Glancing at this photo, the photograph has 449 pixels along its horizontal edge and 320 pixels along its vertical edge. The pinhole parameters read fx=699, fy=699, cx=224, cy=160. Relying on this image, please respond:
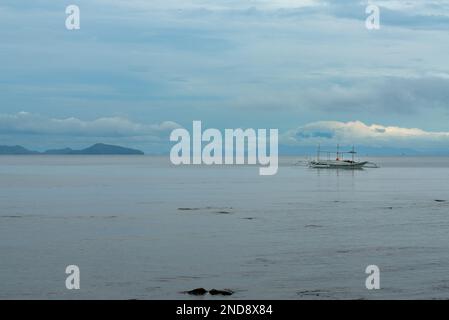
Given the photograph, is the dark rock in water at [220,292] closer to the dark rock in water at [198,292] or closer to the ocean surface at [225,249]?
the dark rock in water at [198,292]

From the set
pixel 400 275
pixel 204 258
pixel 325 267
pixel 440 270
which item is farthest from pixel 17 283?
pixel 440 270

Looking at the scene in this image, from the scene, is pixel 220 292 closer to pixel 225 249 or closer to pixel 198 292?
pixel 198 292

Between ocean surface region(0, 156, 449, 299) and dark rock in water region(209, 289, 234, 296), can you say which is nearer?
dark rock in water region(209, 289, 234, 296)

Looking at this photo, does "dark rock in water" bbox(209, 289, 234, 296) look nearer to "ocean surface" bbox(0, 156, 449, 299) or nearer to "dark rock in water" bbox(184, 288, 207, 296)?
"dark rock in water" bbox(184, 288, 207, 296)

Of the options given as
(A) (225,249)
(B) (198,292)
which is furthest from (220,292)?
(A) (225,249)

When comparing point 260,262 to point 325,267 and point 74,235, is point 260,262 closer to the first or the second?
point 325,267

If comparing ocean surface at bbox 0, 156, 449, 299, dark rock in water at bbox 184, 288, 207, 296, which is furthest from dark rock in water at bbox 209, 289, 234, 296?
ocean surface at bbox 0, 156, 449, 299

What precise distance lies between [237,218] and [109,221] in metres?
10.0

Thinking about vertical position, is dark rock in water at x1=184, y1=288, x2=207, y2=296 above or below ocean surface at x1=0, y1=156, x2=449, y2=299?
below

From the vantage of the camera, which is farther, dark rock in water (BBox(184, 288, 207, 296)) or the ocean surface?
the ocean surface

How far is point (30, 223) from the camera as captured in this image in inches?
1981

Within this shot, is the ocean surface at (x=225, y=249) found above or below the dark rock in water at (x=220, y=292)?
above

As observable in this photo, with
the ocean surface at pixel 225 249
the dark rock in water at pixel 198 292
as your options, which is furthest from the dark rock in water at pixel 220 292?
the ocean surface at pixel 225 249
